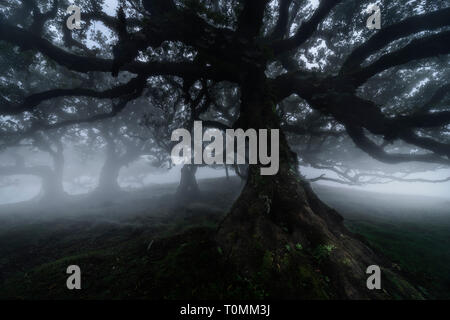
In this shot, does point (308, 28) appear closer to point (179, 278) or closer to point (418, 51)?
point (418, 51)

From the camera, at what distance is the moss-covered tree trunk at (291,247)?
134 inches

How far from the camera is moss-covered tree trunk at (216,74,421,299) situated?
3.39m

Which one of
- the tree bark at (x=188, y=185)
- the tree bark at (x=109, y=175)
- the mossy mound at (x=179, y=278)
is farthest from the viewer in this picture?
the tree bark at (x=109, y=175)

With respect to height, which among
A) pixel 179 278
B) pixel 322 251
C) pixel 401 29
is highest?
pixel 401 29

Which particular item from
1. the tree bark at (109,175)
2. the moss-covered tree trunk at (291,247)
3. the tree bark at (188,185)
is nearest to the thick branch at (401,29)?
the moss-covered tree trunk at (291,247)

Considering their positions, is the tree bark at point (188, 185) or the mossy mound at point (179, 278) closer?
the mossy mound at point (179, 278)

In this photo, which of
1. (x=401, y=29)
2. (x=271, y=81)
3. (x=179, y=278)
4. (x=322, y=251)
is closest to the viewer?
(x=179, y=278)

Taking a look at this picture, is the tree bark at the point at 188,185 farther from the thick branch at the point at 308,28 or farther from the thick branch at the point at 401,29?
the thick branch at the point at 401,29

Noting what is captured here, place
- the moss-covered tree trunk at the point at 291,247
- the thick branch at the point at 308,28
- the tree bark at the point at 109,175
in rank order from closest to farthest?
the moss-covered tree trunk at the point at 291,247
the thick branch at the point at 308,28
the tree bark at the point at 109,175

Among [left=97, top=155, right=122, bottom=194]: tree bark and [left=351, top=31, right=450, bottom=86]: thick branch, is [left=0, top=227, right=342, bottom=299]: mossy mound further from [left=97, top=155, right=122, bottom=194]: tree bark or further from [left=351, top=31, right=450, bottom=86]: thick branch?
[left=97, top=155, right=122, bottom=194]: tree bark

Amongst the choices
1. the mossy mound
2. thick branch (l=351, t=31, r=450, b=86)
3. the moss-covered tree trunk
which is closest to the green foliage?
the moss-covered tree trunk

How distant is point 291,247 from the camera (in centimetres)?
404

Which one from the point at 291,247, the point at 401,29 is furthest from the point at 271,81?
the point at 291,247
